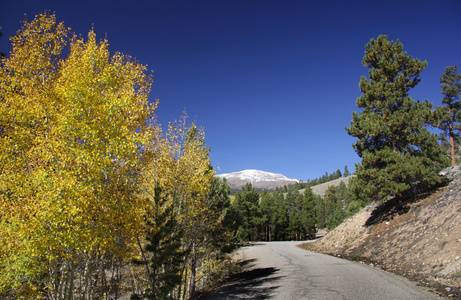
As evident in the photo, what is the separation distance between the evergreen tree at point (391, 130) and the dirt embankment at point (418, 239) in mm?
1414

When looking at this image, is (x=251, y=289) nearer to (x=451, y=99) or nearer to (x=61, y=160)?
(x=61, y=160)

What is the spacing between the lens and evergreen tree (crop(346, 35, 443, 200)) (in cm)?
1500

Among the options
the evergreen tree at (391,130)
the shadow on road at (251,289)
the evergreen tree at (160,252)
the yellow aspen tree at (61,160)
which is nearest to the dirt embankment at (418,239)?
the evergreen tree at (391,130)

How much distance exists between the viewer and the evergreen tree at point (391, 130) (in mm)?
15000

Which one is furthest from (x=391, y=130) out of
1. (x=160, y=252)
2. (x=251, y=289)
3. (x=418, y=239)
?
(x=160, y=252)

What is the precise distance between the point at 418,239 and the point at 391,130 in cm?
711

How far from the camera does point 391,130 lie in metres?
16.0

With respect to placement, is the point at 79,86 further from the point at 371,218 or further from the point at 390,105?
the point at 371,218

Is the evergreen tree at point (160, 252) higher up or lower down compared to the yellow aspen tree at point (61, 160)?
lower down

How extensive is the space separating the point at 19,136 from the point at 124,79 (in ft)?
11.3

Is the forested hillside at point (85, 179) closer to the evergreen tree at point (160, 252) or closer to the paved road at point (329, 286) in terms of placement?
the evergreen tree at point (160, 252)

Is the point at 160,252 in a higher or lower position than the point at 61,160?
lower

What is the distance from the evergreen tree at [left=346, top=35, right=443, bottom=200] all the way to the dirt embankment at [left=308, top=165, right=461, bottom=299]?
55.7 inches

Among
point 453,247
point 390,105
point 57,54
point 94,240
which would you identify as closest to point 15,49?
point 57,54
